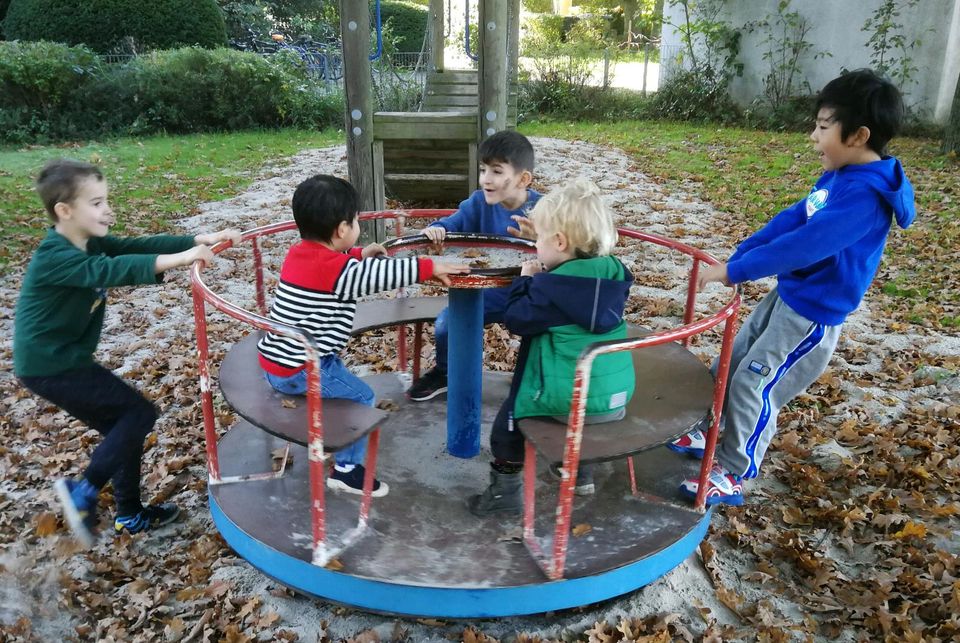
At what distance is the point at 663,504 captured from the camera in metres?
3.26

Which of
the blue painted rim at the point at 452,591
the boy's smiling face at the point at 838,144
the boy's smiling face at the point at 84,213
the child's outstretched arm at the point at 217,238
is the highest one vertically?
the boy's smiling face at the point at 838,144

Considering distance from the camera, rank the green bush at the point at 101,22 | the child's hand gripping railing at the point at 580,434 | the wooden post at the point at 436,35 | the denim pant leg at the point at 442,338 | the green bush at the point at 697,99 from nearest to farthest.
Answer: the child's hand gripping railing at the point at 580,434, the denim pant leg at the point at 442,338, the wooden post at the point at 436,35, the green bush at the point at 697,99, the green bush at the point at 101,22

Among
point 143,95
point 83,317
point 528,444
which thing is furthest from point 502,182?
point 143,95

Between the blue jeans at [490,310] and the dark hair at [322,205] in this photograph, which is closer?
the dark hair at [322,205]

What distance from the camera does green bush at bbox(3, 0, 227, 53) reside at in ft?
56.8

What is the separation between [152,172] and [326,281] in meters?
9.81

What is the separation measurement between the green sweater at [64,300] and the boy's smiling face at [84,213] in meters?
0.05

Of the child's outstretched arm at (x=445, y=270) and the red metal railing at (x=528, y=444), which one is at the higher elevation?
the child's outstretched arm at (x=445, y=270)

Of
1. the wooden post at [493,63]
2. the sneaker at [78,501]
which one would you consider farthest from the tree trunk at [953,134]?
the sneaker at [78,501]

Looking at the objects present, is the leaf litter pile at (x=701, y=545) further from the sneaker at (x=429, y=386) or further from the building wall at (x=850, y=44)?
the building wall at (x=850, y=44)

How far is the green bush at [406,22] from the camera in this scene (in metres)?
22.7

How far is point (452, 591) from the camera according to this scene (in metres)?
2.68

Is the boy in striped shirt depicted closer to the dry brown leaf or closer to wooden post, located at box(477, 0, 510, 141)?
the dry brown leaf

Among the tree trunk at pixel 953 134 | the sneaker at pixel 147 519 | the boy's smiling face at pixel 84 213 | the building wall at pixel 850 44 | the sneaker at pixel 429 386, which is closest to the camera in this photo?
the boy's smiling face at pixel 84 213
